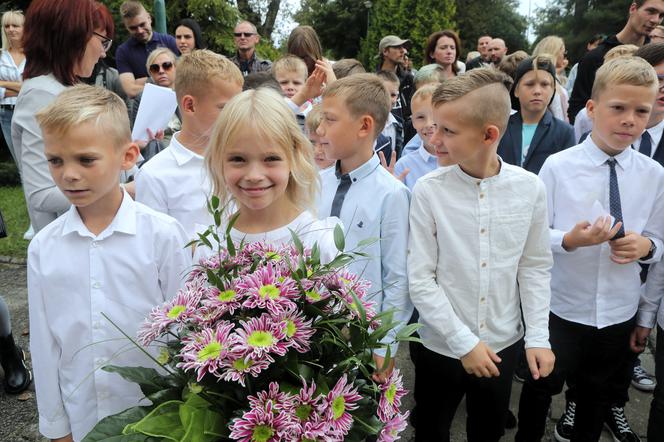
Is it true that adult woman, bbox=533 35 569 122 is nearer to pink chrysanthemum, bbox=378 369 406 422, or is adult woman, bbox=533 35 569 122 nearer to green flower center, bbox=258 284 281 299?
pink chrysanthemum, bbox=378 369 406 422

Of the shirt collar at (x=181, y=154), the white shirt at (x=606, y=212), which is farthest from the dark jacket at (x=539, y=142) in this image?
the shirt collar at (x=181, y=154)

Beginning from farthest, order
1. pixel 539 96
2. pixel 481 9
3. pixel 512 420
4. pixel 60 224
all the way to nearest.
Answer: pixel 481 9 < pixel 539 96 < pixel 512 420 < pixel 60 224

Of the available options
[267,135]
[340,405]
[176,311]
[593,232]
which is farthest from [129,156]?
[593,232]

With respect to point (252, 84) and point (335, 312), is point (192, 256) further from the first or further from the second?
point (252, 84)

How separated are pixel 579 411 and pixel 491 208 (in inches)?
50.9

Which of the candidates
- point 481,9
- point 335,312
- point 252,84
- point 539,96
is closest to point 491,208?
point 335,312

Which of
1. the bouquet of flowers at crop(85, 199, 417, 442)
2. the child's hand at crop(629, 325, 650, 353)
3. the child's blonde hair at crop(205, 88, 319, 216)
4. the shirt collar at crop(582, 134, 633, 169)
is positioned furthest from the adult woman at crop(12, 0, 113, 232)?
the child's hand at crop(629, 325, 650, 353)

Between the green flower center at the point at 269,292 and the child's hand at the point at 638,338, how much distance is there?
217 cm

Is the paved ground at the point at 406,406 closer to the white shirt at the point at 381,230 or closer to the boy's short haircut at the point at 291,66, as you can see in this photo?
the white shirt at the point at 381,230

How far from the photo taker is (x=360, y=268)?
2.22 metres

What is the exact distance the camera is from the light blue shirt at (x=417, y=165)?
331 centimetres

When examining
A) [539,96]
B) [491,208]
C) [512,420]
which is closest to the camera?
[491,208]

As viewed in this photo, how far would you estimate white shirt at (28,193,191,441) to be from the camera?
5.59 ft

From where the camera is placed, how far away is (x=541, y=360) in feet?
6.65
